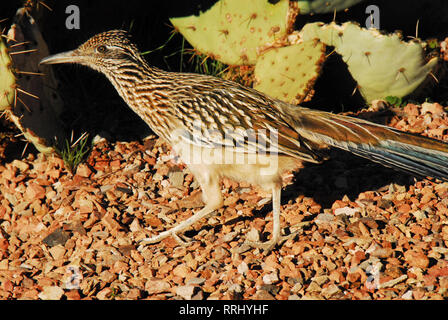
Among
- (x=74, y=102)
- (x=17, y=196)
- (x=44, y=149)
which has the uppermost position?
(x=74, y=102)

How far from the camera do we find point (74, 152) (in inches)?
204

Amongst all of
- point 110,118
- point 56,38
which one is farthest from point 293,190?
point 56,38

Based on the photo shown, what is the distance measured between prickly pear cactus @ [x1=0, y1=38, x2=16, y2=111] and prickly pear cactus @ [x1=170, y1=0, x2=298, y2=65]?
1977 mm

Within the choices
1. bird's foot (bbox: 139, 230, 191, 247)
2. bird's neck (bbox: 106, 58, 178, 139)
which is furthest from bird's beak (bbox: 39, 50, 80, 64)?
bird's foot (bbox: 139, 230, 191, 247)

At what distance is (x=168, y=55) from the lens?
5.92 meters

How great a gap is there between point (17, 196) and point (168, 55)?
209 cm

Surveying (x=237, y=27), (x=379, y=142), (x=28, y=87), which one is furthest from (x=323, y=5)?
(x=28, y=87)

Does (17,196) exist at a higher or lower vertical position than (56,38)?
lower

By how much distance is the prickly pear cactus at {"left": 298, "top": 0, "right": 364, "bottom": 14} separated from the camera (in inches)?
202

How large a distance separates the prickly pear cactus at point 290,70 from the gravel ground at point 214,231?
2.27 ft

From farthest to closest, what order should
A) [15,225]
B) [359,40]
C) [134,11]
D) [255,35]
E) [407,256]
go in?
[134,11], [255,35], [359,40], [15,225], [407,256]

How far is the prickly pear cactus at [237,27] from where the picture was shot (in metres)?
5.25

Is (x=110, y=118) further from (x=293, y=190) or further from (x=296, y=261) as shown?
(x=296, y=261)

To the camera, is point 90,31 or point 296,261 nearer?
point 296,261
